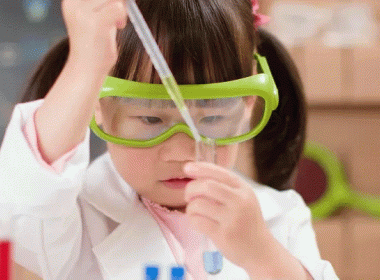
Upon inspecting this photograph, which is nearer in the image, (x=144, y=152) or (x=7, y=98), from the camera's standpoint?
(x=144, y=152)

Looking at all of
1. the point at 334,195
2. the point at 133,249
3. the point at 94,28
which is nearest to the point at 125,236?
the point at 133,249

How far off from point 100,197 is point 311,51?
0.92 m

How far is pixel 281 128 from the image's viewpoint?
75cm

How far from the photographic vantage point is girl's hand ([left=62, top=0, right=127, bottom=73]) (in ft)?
1.34

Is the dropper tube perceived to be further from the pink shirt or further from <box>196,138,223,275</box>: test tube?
the pink shirt

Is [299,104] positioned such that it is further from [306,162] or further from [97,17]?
[306,162]

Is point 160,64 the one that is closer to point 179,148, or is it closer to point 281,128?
point 179,148

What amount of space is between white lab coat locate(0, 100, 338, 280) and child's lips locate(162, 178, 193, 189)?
64 millimetres

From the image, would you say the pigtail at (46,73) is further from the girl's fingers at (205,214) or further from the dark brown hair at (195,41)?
the girl's fingers at (205,214)

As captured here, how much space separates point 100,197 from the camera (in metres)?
0.62

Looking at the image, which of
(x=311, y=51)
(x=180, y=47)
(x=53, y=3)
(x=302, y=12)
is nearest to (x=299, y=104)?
(x=180, y=47)

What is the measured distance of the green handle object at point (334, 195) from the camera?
56.6 inches

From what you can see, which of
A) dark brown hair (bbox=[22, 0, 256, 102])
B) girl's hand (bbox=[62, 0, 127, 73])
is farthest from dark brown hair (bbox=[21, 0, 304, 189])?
girl's hand (bbox=[62, 0, 127, 73])

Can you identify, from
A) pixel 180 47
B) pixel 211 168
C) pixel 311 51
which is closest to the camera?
pixel 211 168
